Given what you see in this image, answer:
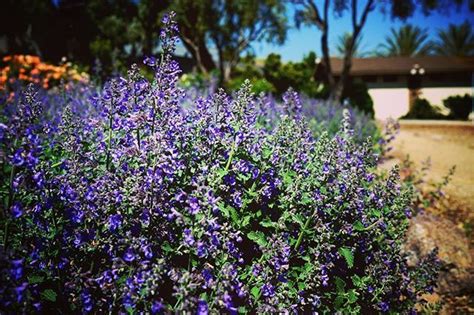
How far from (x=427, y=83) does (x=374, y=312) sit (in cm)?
3594

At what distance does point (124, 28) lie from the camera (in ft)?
87.9

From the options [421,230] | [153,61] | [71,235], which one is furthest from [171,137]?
[421,230]

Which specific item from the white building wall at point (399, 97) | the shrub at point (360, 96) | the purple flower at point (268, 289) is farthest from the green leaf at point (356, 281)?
the white building wall at point (399, 97)

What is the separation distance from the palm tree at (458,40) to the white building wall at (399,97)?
2701cm

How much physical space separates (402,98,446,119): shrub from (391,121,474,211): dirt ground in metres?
8.90

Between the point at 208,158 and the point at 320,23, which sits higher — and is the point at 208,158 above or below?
below

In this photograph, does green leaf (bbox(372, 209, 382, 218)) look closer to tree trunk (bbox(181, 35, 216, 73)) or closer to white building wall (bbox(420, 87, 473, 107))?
tree trunk (bbox(181, 35, 216, 73))

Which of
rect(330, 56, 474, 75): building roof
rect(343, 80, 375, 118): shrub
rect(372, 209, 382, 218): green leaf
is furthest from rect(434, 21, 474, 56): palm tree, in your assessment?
rect(372, 209, 382, 218): green leaf

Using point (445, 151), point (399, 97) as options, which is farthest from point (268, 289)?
point (399, 97)

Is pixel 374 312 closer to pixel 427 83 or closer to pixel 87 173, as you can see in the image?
pixel 87 173

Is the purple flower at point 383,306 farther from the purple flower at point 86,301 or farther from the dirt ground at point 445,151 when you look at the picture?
the dirt ground at point 445,151

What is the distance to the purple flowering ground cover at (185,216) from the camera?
6.40 feet

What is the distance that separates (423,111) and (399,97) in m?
4.24

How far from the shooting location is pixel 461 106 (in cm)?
2977
